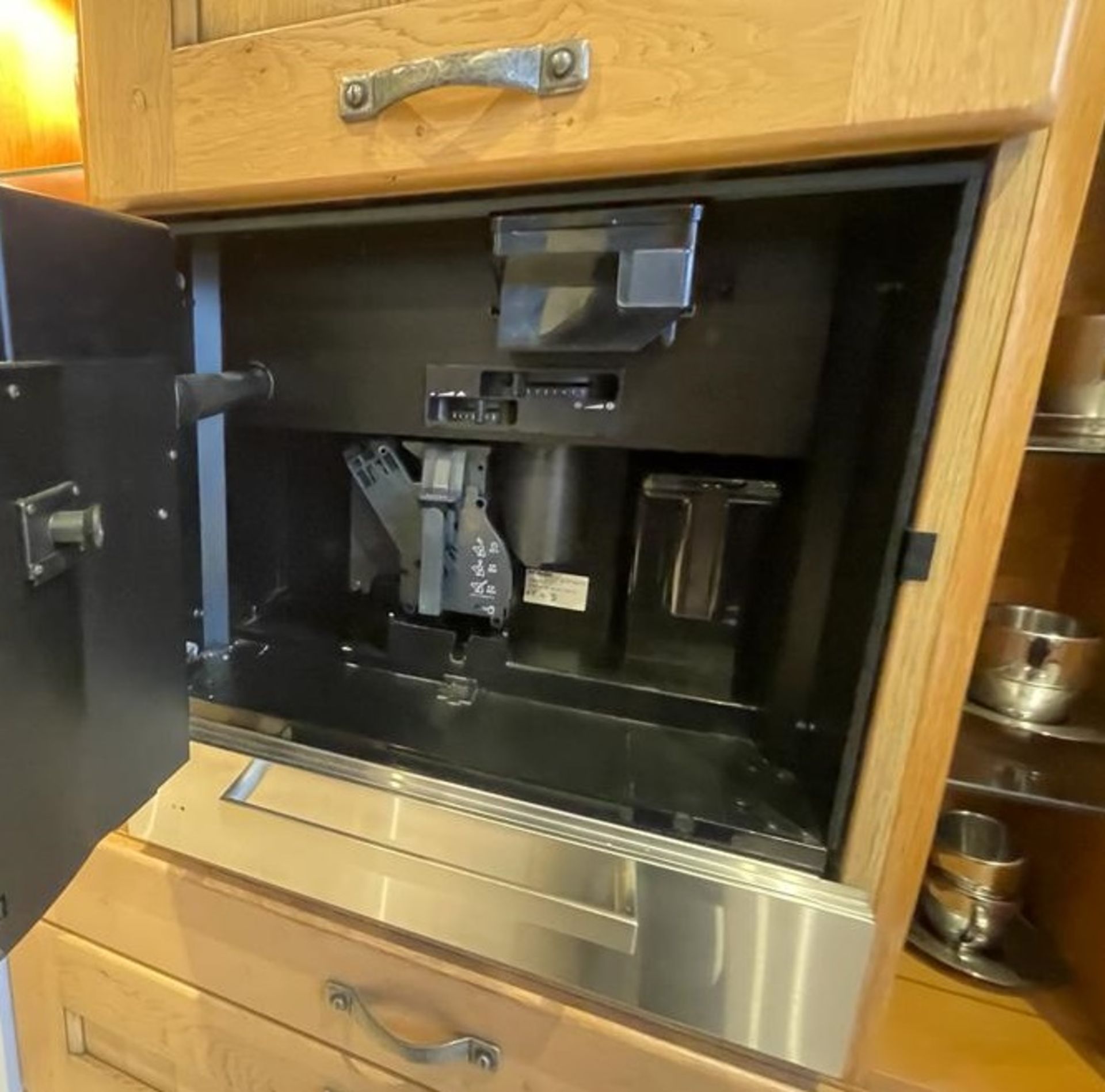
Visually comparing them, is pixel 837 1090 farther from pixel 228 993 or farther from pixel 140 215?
pixel 140 215

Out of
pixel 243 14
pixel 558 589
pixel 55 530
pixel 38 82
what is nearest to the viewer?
pixel 55 530

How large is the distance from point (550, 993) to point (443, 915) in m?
0.11

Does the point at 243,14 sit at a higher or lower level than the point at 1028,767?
higher

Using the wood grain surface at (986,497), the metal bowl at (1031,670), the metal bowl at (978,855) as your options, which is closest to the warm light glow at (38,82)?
the wood grain surface at (986,497)

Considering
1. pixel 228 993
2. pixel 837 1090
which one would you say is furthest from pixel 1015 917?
pixel 228 993

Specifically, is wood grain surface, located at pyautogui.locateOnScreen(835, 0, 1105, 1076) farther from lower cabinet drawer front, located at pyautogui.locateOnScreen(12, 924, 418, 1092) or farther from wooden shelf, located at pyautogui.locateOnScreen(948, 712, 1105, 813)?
lower cabinet drawer front, located at pyautogui.locateOnScreen(12, 924, 418, 1092)

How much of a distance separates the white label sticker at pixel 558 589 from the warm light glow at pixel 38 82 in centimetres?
84

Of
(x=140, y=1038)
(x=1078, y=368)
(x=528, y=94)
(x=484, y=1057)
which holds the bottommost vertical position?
(x=140, y=1038)

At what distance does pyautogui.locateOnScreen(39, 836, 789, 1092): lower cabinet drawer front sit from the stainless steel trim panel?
0.12 ft

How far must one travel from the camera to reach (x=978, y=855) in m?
0.68

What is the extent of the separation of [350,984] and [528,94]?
0.72 metres

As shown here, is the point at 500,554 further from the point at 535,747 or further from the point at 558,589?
the point at 535,747

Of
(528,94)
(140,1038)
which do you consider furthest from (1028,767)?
(140,1038)

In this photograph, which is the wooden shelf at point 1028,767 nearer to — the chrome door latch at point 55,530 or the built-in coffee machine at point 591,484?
the built-in coffee machine at point 591,484
